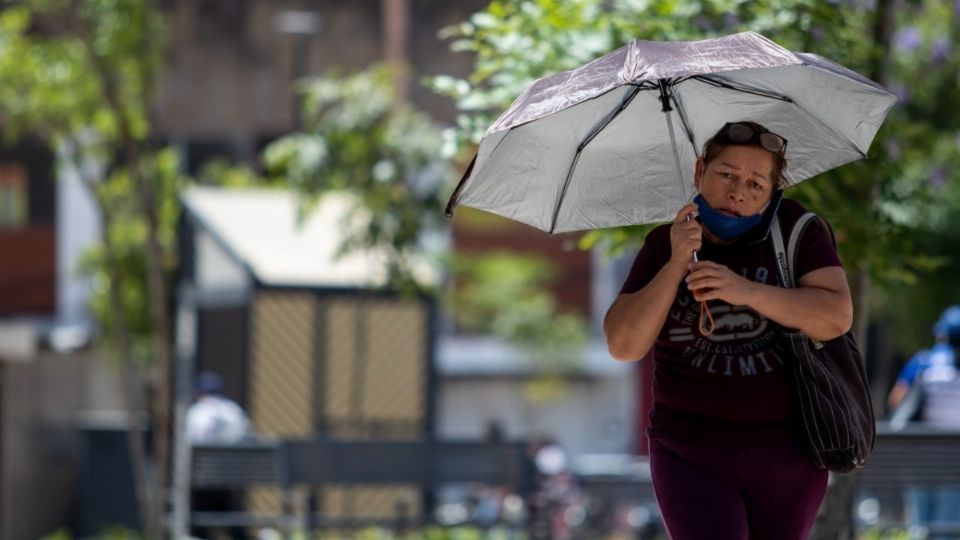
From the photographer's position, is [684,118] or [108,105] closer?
[684,118]

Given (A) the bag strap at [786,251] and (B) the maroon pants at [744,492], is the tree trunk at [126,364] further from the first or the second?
(A) the bag strap at [786,251]

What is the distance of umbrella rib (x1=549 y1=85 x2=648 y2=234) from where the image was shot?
14.2ft

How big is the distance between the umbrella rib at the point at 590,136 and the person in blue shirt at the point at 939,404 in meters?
5.04

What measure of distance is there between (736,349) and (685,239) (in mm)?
300

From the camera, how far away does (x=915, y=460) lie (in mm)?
8594

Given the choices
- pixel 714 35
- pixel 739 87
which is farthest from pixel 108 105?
pixel 739 87

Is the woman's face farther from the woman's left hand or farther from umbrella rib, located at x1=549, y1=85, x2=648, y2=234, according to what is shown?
umbrella rib, located at x1=549, y1=85, x2=648, y2=234

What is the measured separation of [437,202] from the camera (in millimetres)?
12422

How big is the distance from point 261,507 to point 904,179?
300 inches

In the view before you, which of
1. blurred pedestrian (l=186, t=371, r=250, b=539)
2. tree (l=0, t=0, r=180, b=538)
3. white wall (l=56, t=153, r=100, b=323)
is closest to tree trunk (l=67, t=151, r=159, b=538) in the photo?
tree (l=0, t=0, r=180, b=538)

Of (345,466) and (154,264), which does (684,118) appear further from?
(154,264)

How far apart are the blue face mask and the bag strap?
53 millimetres

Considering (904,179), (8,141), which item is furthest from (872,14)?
(8,141)

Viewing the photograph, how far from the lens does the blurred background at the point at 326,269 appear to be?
6.46 m
